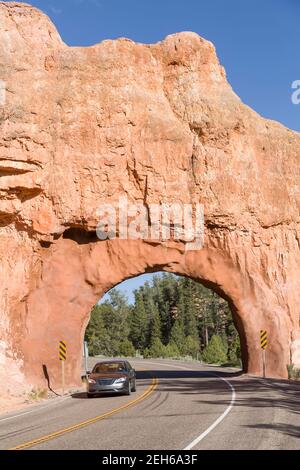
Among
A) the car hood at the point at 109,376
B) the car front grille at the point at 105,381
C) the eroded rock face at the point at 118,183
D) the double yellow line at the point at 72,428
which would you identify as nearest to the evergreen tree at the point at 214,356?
the eroded rock face at the point at 118,183

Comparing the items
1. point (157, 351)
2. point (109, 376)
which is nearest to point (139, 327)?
point (157, 351)

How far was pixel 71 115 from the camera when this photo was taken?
96.9ft

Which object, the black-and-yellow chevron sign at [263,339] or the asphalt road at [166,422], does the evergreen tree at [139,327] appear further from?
the asphalt road at [166,422]

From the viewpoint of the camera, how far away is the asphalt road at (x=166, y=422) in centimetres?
1019

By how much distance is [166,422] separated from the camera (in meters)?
12.9

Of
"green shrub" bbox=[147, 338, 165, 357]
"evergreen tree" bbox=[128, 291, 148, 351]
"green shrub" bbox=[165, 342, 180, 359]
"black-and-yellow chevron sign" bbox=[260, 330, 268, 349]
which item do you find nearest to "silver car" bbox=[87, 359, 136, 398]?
"black-and-yellow chevron sign" bbox=[260, 330, 268, 349]

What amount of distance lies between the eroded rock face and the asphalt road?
9272 mm

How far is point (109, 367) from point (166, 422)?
10358 millimetres

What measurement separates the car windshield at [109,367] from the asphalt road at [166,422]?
1698 mm

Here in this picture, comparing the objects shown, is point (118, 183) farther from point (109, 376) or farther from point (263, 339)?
point (109, 376)

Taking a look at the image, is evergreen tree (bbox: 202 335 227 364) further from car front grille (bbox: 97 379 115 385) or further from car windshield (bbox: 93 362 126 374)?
car front grille (bbox: 97 379 115 385)

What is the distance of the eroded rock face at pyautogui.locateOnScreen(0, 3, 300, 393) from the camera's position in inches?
1102
